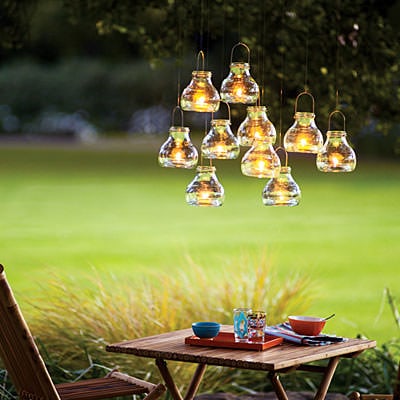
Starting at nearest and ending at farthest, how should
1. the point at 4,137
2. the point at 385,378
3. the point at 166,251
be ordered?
the point at 385,378, the point at 166,251, the point at 4,137

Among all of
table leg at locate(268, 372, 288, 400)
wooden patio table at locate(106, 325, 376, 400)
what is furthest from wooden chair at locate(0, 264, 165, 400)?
table leg at locate(268, 372, 288, 400)

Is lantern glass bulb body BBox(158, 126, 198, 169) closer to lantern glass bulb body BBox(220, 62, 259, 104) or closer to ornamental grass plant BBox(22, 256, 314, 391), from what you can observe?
lantern glass bulb body BBox(220, 62, 259, 104)

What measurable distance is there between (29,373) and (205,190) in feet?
3.35

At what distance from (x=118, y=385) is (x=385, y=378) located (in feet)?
6.27

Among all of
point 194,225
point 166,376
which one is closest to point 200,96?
point 166,376

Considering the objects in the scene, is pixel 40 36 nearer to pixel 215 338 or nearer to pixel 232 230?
pixel 232 230

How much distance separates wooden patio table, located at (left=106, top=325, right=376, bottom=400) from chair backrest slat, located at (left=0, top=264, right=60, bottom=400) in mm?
359

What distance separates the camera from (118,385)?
446 cm

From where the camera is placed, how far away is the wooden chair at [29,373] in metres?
4.00

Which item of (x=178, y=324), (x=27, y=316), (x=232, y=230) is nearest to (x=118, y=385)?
(x=178, y=324)

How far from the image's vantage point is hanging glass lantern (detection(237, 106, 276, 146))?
4.46m

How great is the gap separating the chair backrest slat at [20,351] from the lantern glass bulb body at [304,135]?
131cm

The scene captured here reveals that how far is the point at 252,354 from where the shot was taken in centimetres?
414

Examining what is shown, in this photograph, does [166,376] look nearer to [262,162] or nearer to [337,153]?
[262,162]
